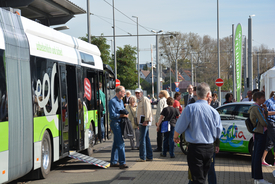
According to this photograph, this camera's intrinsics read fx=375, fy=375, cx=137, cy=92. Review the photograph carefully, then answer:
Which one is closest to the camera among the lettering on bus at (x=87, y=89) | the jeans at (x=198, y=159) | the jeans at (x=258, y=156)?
the jeans at (x=198, y=159)

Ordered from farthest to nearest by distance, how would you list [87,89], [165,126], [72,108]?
[87,89], [165,126], [72,108]

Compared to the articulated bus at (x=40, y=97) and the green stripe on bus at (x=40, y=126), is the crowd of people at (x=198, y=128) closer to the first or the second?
the articulated bus at (x=40, y=97)

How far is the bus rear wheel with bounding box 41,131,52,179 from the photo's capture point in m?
7.59

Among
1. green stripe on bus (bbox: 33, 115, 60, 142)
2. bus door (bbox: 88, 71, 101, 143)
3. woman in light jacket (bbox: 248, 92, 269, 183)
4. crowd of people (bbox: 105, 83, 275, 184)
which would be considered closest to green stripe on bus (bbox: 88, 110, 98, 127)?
bus door (bbox: 88, 71, 101, 143)

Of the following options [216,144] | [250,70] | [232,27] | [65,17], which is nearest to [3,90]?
[216,144]

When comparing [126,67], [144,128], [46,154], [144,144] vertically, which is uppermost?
[126,67]

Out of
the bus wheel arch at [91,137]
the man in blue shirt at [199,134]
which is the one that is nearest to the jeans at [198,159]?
the man in blue shirt at [199,134]

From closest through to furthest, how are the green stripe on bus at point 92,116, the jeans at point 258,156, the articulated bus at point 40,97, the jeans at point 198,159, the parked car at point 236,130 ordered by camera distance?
the jeans at point 198,159
the articulated bus at point 40,97
the jeans at point 258,156
the parked car at point 236,130
the green stripe on bus at point 92,116

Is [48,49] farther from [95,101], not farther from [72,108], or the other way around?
[95,101]

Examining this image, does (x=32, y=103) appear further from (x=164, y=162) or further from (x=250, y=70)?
(x=250, y=70)

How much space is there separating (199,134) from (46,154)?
3.98 meters

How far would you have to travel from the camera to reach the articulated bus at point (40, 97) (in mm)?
6074

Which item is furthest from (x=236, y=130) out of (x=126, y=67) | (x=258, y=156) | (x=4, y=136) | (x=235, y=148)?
(x=126, y=67)

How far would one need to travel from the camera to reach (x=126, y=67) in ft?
156
